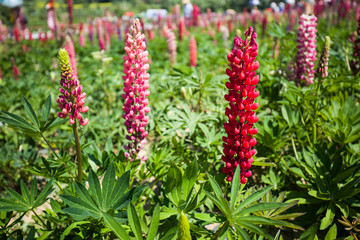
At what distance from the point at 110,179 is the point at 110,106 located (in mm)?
2559

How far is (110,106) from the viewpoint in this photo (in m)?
3.85

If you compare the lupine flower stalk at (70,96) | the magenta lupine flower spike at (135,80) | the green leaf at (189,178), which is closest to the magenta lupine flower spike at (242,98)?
the green leaf at (189,178)

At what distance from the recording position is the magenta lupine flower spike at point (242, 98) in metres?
1.39

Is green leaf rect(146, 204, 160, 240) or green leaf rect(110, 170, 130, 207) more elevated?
green leaf rect(110, 170, 130, 207)

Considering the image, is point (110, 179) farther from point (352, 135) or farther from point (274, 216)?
point (352, 135)

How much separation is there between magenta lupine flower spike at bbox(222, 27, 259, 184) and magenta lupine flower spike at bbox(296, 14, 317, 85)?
1.69 meters

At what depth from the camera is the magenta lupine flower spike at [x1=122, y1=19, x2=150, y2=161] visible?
1.73 meters

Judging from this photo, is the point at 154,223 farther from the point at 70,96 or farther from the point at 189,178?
the point at 70,96

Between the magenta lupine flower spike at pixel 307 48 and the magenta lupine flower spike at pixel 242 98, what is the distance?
5.54 ft

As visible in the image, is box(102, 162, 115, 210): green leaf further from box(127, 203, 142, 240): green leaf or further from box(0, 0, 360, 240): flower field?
box(127, 203, 142, 240): green leaf

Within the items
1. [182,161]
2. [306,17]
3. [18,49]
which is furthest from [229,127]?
[18,49]

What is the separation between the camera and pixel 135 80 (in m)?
1.82

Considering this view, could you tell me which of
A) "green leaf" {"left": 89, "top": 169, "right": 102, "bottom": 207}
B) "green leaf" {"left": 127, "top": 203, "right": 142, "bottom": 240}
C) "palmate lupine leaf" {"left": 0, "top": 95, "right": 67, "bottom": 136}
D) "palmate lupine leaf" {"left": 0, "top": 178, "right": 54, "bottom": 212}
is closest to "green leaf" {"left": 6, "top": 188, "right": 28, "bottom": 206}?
"palmate lupine leaf" {"left": 0, "top": 178, "right": 54, "bottom": 212}

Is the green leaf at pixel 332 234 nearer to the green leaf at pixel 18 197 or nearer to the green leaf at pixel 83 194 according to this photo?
the green leaf at pixel 83 194
